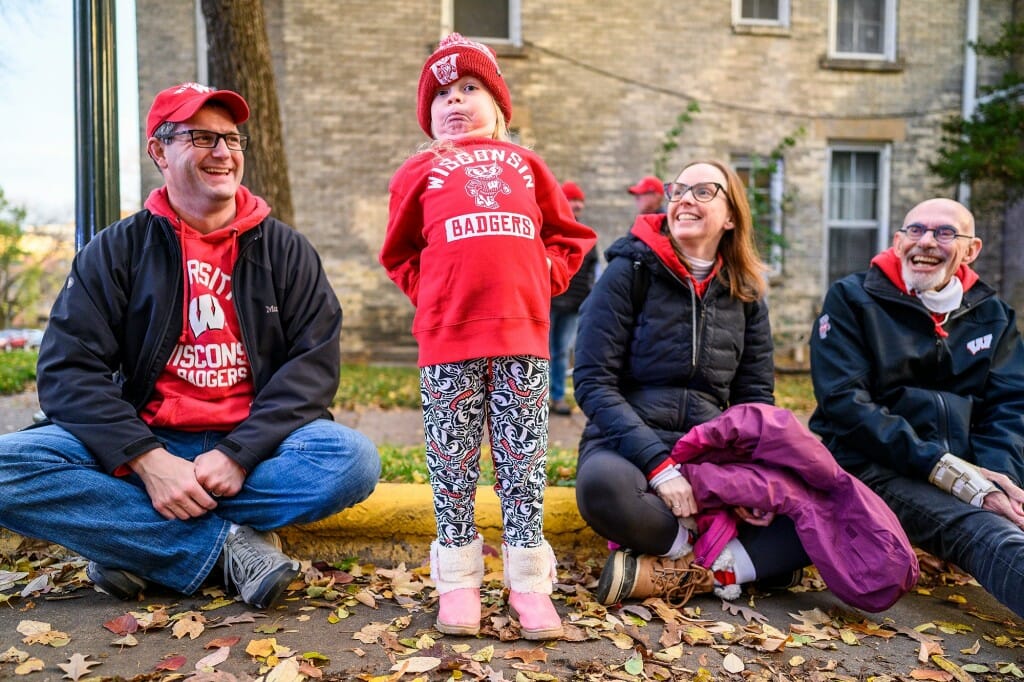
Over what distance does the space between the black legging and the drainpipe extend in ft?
34.9

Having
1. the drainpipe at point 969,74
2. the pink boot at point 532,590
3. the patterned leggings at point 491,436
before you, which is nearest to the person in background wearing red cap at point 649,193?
the patterned leggings at point 491,436

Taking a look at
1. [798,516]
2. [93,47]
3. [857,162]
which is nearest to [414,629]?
[798,516]

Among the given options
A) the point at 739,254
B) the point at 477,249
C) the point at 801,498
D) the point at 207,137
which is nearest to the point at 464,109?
the point at 477,249

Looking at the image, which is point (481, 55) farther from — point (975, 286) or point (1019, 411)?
point (1019, 411)

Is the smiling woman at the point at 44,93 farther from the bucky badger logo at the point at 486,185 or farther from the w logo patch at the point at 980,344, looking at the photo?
the w logo patch at the point at 980,344

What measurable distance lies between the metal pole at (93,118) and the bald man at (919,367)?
11.3 feet

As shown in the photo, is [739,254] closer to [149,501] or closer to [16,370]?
[149,501]

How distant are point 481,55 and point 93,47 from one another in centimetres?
231

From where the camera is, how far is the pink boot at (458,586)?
8.66 feet

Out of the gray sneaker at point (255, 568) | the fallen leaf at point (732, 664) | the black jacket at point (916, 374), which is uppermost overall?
the black jacket at point (916, 374)

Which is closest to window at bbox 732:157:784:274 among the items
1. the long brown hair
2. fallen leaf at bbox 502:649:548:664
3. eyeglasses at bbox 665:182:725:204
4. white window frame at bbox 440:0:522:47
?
white window frame at bbox 440:0:522:47

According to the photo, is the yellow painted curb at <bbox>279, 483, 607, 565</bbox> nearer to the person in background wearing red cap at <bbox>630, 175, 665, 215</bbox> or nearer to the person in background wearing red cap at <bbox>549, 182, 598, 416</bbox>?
the person in background wearing red cap at <bbox>549, 182, 598, 416</bbox>

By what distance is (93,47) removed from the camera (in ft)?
12.8

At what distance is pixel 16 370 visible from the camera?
185 inches
